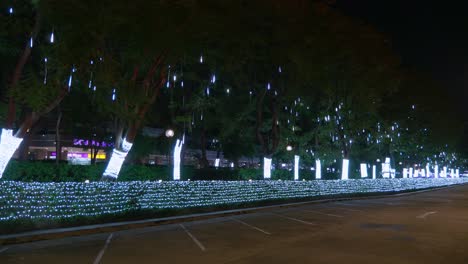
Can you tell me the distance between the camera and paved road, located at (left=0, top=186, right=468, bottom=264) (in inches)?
448

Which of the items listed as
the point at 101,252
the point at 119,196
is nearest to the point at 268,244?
the point at 101,252

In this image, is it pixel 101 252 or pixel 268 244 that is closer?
pixel 101 252

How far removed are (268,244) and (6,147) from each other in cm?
907

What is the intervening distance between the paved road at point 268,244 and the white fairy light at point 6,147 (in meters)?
3.92

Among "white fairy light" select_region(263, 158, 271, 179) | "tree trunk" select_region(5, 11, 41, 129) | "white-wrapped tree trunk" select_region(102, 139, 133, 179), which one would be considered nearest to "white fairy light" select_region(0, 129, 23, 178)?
"tree trunk" select_region(5, 11, 41, 129)

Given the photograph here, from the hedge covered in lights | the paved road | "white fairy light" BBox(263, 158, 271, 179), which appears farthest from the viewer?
"white fairy light" BBox(263, 158, 271, 179)

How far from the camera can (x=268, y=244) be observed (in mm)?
13531

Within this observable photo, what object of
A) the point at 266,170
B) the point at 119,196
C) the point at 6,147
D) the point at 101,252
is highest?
the point at 6,147

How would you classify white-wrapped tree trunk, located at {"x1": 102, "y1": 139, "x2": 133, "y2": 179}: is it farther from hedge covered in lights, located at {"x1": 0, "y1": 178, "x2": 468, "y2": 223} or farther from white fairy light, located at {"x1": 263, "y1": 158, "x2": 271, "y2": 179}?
white fairy light, located at {"x1": 263, "y1": 158, "x2": 271, "y2": 179}

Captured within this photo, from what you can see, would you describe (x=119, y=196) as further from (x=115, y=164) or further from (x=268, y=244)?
(x=268, y=244)

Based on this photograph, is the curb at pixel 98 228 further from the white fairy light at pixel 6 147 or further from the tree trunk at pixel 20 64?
the tree trunk at pixel 20 64

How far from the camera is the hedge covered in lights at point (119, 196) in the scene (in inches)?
608

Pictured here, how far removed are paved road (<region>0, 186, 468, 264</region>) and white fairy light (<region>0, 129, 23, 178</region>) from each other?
392 cm

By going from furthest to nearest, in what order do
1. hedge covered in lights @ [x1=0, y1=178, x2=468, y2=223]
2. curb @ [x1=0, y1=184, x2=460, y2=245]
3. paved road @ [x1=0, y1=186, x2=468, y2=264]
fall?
hedge covered in lights @ [x1=0, y1=178, x2=468, y2=223] < curb @ [x1=0, y1=184, x2=460, y2=245] < paved road @ [x1=0, y1=186, x2=468, y2=264]
